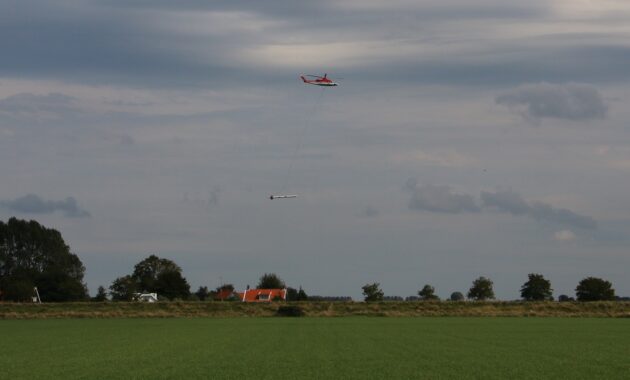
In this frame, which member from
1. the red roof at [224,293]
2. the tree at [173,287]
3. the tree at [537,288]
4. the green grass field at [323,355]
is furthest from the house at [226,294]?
the green grass field at [323,355]

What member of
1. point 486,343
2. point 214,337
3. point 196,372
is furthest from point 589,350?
point 214,337

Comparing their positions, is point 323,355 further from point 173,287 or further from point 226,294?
point 226,294

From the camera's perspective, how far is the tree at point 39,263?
13975 cm

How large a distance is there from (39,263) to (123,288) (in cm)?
2029

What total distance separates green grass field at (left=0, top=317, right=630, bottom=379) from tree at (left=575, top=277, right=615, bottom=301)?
7886 centimetres

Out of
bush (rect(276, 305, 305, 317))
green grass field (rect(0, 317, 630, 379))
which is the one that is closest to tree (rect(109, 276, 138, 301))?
bush (rect(276, 305, 305, 317))

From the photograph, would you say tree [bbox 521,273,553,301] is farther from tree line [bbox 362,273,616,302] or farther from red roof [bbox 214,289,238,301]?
red roof [bbox 214,289,238,301]

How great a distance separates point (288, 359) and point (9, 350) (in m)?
13.3

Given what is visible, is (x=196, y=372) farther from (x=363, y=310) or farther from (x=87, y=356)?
(x=363, y=310)

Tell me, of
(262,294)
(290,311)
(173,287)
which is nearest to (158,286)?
(173,287)

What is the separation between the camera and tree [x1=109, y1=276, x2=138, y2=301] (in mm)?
140750

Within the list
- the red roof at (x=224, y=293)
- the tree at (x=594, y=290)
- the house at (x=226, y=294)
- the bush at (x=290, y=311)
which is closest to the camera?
the bush at (x=290, y=311)

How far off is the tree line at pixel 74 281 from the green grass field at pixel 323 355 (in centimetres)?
8023

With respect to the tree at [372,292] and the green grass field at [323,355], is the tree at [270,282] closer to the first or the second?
the tree at [372,292]
